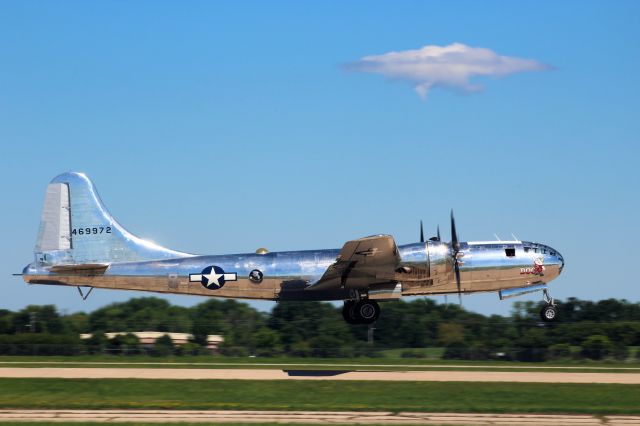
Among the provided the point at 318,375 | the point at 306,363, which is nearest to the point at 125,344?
the point at 306,363

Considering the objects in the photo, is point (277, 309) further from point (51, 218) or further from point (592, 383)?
point (592, 383)

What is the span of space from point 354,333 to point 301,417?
28.2 m

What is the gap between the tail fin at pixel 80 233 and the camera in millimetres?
35750

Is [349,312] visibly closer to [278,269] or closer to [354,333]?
[278,269]

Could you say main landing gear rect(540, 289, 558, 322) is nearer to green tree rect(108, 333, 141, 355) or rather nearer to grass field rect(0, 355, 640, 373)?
grass field rect(0, 355, 640, 373)

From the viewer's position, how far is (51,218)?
36281 millimetres

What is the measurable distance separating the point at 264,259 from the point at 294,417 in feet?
42.8

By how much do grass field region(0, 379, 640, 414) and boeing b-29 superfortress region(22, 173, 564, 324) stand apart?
6281 mm

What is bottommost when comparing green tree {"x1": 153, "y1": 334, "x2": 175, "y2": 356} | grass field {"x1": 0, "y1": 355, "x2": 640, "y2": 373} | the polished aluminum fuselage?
grass field {"x1": 0, "y1": 355, "x2": 640, "y2": 373}

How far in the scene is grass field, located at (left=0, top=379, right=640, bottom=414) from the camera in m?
25.3

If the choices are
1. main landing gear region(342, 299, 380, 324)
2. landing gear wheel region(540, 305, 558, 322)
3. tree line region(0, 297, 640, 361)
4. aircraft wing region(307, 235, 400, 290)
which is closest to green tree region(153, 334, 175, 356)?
tree line region(0, 297, 640, 361)

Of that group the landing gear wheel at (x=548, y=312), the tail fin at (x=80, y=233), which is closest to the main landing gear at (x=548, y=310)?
the landing gear wheel at (x=548, y=312)

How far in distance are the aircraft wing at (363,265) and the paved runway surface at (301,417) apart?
928 centimetres

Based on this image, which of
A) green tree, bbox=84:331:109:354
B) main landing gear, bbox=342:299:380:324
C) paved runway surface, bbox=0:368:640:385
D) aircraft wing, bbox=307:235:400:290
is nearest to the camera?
paved runway surface, bbox=0:368:640:385
